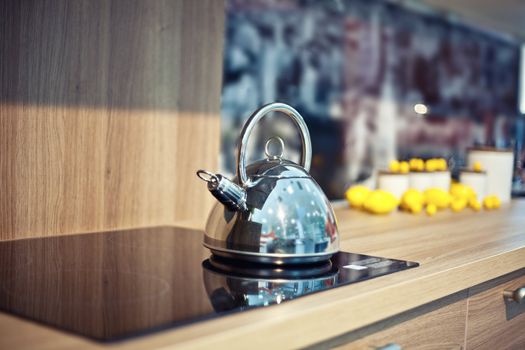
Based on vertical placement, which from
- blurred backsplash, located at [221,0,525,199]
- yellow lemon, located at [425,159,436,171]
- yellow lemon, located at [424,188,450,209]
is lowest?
yellow lemon, located at [424,188,450,209]

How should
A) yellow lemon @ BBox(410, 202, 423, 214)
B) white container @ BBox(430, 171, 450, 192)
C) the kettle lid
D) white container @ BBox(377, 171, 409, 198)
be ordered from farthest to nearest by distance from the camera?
1. white container @ BBox(430, 171, 450, 192)
2. white container @ BBox(377, 171, 409, 198)
3. yellow lemon @ BBox(410, 202, 423, 214)
4. the kettle lid

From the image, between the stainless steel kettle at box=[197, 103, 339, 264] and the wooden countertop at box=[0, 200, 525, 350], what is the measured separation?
0.13m

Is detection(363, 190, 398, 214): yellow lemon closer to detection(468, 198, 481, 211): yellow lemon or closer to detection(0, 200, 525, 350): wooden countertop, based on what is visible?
detection(0, 200, 525, 350): wooden countertop

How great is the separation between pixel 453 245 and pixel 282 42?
0.88m

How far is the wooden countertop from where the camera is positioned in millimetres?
688

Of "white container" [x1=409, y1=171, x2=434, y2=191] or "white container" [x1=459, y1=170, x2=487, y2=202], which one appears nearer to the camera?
"white container" [x1=409, y1=171, x2=434, y2=191]

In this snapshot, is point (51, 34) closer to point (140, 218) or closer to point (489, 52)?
point (140, 218)

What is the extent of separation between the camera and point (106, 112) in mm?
1398

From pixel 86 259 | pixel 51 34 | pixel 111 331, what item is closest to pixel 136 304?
pixel 111 331

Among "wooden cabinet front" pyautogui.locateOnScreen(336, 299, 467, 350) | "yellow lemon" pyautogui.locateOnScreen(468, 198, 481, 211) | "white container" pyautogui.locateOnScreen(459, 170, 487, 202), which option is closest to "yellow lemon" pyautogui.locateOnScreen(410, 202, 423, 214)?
"yellow lemon" pyautogui.locateOnScreen(468, 198, 481, 211)

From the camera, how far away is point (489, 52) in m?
2.95

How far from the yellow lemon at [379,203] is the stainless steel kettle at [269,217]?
789 mm

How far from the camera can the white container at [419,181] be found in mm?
2193

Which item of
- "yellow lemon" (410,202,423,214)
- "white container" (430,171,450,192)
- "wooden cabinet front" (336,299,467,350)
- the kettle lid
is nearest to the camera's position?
"wooden cabinet front" (336,299,467,350)
